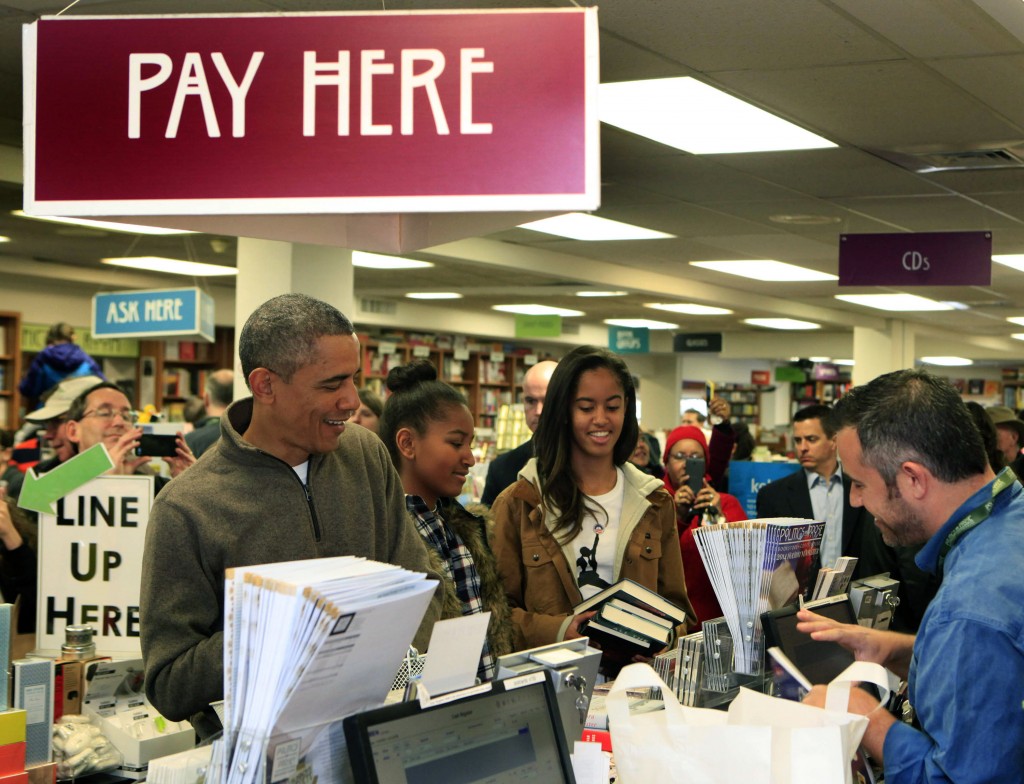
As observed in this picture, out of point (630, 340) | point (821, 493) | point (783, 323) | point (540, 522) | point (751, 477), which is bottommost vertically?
point (751, 477)

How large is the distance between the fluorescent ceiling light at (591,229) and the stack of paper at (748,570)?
5.86 metres

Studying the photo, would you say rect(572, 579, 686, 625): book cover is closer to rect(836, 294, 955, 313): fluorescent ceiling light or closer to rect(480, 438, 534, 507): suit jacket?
rect(480, 438, 534, 507): suit jacket

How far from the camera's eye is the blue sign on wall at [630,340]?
51.7ft

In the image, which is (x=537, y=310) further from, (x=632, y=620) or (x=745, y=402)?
(x=632, y=620)

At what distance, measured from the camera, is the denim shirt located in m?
1.53

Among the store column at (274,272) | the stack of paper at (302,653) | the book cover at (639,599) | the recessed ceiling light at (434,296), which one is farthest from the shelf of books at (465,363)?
the stack of paper at (302,653)

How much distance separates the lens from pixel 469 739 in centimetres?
133

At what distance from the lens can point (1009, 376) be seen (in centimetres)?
2208

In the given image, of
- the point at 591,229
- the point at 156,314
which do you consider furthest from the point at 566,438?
the point at 591,229

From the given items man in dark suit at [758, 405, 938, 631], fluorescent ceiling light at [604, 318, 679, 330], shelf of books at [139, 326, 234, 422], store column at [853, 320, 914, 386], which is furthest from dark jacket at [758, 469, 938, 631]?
fluorescent ceiling light at [604, 318, 679, 330]

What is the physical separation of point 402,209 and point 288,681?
2.98ft

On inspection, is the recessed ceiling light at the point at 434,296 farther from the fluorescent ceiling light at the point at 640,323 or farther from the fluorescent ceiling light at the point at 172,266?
the fluorescent ceiling light at the point at 640,323

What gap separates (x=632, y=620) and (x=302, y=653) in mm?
1167

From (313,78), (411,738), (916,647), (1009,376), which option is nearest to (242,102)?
(313,78)
